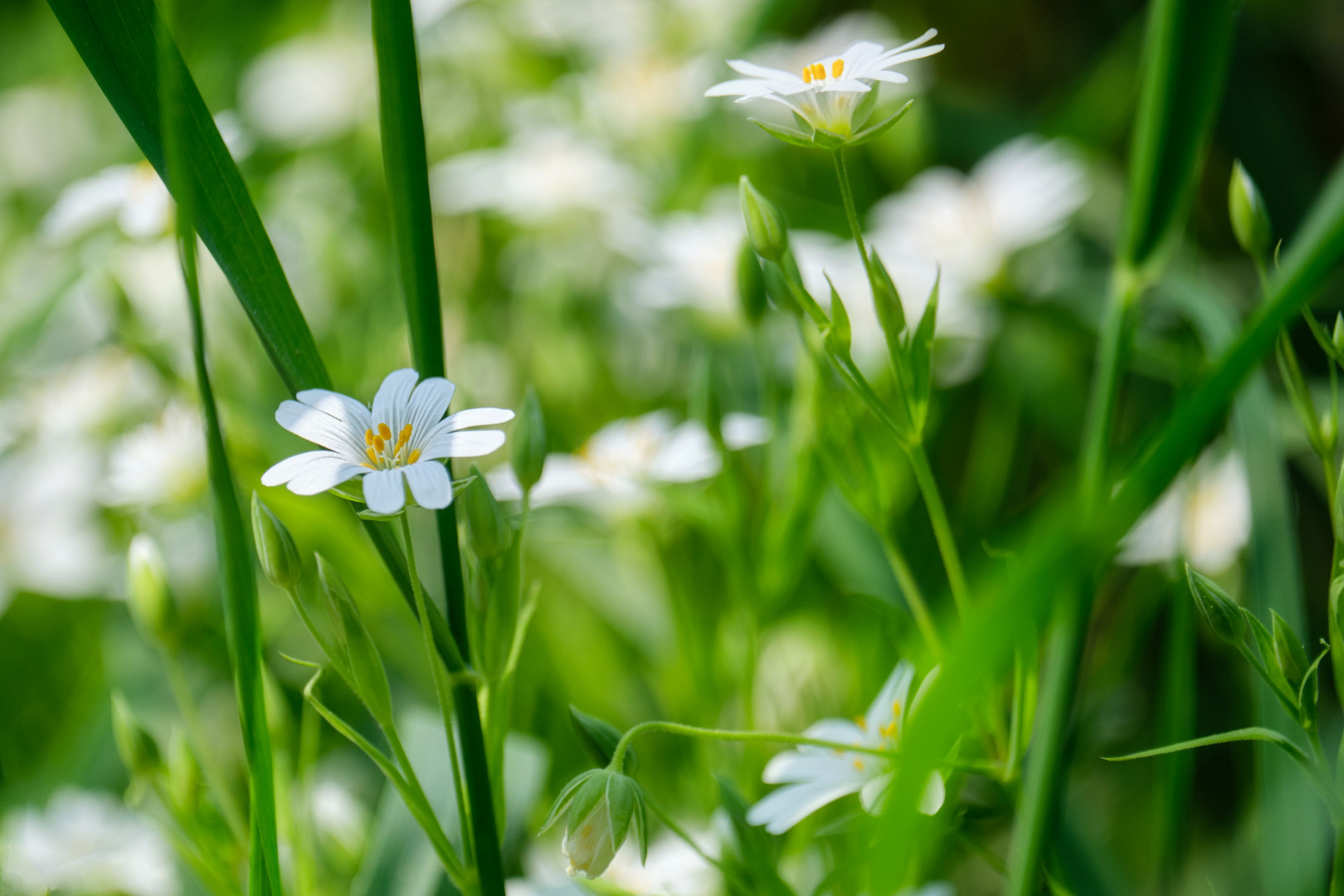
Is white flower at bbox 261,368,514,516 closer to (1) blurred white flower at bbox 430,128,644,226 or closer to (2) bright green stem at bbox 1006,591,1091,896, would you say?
(2) bright green stem at bbox 1006,591,1091,896

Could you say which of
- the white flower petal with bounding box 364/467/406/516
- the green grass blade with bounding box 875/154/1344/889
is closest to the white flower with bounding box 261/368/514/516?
the white flower petal with bounding box 364/467/406/516

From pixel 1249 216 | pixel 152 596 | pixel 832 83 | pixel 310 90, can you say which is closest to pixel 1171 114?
pixel 1249 216

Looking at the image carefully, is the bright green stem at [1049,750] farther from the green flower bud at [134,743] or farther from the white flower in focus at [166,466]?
the white flower in focus at [166,466]

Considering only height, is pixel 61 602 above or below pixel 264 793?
below

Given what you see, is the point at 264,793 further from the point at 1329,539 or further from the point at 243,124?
the point at 243,124

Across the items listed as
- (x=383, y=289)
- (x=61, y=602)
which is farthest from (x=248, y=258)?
(x=61, y=602)
